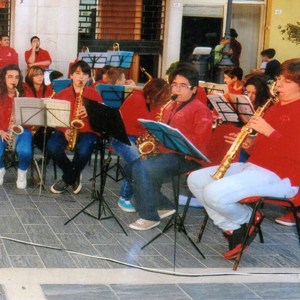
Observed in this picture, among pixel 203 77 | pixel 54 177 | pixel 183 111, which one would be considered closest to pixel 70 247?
pixel 183 111

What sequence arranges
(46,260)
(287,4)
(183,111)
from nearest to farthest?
(46,260), (183,111), (287,4)

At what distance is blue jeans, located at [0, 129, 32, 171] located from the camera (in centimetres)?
786

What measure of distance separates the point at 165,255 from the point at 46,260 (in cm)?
101

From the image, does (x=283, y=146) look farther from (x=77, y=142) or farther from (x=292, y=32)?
(x=292, y=32)

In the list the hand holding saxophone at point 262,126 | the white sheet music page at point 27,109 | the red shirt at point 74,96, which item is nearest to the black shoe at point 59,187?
the red shirt at point 74,96

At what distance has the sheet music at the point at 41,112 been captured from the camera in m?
7.23

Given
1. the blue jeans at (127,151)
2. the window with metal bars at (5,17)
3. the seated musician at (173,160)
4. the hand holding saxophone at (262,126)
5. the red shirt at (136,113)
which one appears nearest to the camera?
the hand holding saxophone at (262,126)

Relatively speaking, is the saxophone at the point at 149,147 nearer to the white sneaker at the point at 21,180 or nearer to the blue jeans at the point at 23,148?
the blue jeans at the point at 23,148

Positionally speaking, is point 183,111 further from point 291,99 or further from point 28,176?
point 28,176

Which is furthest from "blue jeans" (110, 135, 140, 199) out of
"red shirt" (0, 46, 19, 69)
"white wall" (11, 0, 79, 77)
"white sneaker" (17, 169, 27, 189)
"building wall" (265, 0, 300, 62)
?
"building wall" (265, 0, 300, 62)

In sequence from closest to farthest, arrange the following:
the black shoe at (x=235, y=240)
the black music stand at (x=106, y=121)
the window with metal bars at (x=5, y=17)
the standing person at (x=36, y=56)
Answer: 1. the black shoe at (x=235, y=240)
2. the black music stand at (x=106, y=121)
3. the standing person at (x=36, y=56)
4. the window with metal bars at (x=5, y=17)

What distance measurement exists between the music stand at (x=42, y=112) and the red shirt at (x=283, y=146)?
249cm

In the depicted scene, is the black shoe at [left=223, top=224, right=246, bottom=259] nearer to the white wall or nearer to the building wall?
the white wall

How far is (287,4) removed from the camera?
18.8 meters
